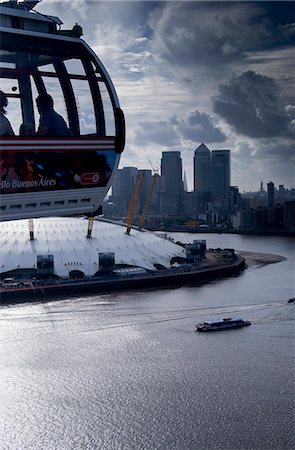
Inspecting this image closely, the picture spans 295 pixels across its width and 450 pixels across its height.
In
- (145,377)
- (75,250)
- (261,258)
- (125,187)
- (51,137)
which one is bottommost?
(145,377)

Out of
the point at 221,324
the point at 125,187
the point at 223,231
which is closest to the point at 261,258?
the point at 221,324

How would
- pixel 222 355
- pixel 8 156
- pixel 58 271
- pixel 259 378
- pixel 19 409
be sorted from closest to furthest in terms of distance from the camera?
pixel 8 156 < pixel 19 409 < pixel 259 378 < pixel 222 355 < pixel 58 271

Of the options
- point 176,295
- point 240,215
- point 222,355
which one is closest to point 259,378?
point 222,355

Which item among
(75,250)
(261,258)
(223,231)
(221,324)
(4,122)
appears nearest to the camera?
(4,122)

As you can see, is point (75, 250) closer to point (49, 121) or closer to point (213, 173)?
point (49, 121)

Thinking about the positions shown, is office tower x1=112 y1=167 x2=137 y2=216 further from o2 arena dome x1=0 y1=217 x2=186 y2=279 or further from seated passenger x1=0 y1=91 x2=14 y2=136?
seated passenger x1=0 y1=91 x2=14 y2=136

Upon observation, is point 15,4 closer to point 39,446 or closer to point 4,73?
point 4,73

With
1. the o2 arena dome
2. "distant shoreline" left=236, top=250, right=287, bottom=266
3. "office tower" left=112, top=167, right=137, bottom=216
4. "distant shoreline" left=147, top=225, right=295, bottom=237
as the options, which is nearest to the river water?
the o2 arena dome

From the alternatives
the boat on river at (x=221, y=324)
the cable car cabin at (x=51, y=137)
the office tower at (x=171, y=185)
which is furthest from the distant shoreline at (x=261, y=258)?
the office tower at (x=171, y=185)
